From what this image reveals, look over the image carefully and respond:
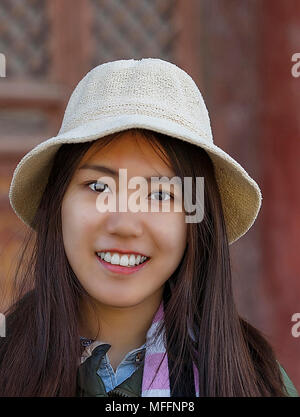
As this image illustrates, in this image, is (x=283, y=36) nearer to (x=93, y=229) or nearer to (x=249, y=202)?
(x=249, y=202)

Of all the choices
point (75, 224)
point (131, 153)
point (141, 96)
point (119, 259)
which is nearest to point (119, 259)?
point (119, 259)

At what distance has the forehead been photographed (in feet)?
5.25

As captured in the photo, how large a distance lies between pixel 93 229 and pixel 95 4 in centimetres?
238

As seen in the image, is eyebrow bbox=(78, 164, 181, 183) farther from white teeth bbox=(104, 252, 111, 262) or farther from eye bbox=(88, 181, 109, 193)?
white teeth bbox=(104, 252, 111, 262)

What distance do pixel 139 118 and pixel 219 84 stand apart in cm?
222

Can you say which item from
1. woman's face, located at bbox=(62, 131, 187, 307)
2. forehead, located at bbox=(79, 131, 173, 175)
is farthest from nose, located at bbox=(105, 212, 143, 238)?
forehead, located at bbox=(79, 131, 173, 175)

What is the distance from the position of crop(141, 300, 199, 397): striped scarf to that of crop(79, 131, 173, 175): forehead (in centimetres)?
36

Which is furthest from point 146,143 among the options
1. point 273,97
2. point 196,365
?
point 273,97

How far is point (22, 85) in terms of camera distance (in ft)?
12.0

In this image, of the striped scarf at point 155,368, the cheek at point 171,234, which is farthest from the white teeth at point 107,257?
the striped scarf at point 155,368

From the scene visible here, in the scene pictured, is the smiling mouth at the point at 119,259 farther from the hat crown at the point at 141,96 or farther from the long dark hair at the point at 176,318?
the hat crown at the point at 141,96

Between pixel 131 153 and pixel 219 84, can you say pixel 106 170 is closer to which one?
pixel 131 153

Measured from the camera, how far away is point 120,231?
155 centimetres

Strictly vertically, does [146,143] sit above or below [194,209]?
above
